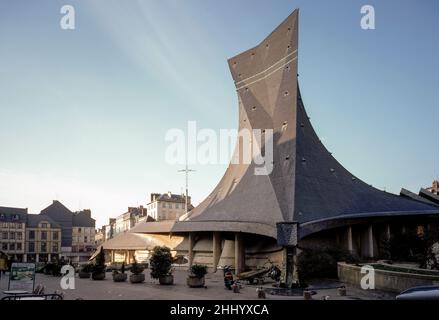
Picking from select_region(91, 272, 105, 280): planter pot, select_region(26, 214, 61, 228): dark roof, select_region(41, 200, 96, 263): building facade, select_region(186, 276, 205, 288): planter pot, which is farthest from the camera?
select_region(41, 200, 96, 263): building facade

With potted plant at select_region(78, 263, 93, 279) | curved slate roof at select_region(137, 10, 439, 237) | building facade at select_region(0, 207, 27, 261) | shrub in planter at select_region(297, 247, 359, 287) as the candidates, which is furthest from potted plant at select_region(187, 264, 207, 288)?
building facade at select_region(0, 207, 27, 261)

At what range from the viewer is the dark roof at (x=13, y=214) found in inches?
3002

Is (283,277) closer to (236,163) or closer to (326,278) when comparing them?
(326,278)

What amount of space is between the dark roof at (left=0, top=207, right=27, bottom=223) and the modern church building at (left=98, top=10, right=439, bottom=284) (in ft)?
135

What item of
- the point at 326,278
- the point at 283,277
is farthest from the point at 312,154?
the point at 283,277

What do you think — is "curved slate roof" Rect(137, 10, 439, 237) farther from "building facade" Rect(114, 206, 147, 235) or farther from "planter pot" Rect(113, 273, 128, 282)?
"building facade" Rect(114, 206, 147, 235)

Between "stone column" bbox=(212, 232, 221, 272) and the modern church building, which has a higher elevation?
the modern church building

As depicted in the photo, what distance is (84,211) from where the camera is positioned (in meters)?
98.8

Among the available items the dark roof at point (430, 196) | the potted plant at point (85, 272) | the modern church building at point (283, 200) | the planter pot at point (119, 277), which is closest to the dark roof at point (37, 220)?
the modern church building at point (283, 200)

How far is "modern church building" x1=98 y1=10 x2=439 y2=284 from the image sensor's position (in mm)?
36656

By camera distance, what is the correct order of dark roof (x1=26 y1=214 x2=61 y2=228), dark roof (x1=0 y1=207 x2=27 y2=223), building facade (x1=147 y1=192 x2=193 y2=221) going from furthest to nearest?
building facade (x1=147 y1=192 x2=193 y2=221), dark roof (x1=26 y1=214 x2=61 y2=228), dark roof (x1=0 y1=207 x2=27 y2=223)

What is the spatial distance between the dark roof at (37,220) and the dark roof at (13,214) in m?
1.61

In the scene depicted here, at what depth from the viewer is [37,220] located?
269 feet
